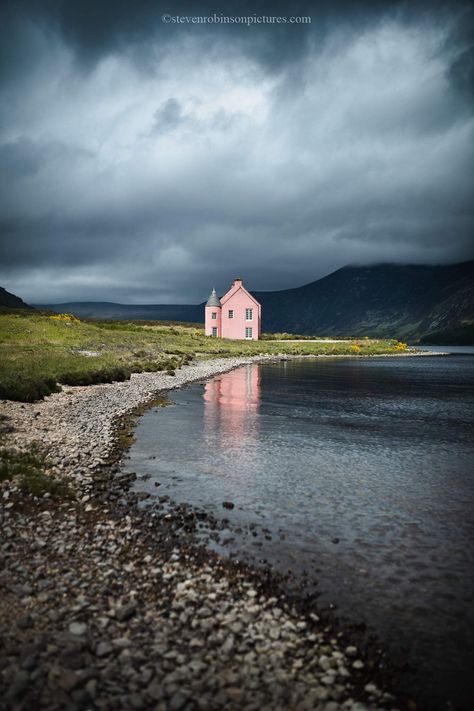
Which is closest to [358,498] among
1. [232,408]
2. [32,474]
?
[32,474]

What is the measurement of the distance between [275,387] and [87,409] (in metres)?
18.5

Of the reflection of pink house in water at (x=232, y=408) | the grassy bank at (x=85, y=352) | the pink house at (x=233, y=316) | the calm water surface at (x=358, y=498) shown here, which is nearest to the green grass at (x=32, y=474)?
the calm water surface at (x=358, y=498)

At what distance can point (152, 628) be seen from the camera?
23.0 feet

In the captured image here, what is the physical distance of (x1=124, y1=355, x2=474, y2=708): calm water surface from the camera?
7598mm

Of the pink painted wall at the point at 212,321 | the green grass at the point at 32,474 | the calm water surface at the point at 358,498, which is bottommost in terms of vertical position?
the calm water surface at the point at 358,498

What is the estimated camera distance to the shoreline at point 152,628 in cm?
582

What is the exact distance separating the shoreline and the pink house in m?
88.2

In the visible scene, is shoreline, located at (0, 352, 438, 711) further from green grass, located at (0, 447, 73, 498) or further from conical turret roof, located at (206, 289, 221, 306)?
conical turret roof, located at (206, 289, 221, 306)

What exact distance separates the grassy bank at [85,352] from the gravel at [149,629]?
20.0m

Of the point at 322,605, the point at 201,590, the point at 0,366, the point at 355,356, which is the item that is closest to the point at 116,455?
the point at 201,590

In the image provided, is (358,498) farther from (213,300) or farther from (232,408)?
(213,300)

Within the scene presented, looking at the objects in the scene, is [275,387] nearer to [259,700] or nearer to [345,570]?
[345,570]

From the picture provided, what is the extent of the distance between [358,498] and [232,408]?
15610 mm

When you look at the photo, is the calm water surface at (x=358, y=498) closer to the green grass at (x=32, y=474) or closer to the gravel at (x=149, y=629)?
the gravel at (x=149, y=629)
